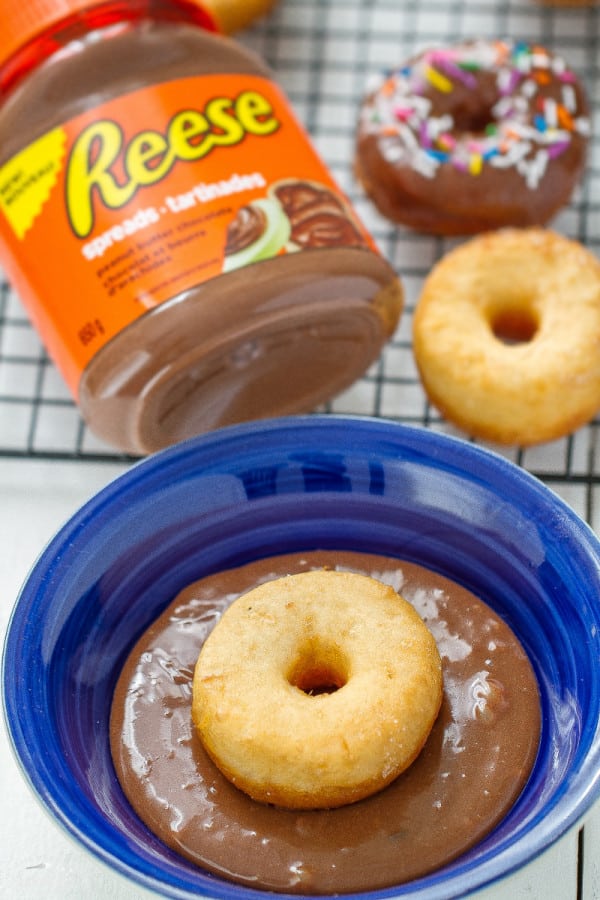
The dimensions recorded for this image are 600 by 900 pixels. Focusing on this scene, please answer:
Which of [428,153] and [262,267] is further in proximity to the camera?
[428,153]

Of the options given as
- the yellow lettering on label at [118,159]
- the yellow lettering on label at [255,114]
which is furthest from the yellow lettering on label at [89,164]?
the yellow lettering on label at [255,114]

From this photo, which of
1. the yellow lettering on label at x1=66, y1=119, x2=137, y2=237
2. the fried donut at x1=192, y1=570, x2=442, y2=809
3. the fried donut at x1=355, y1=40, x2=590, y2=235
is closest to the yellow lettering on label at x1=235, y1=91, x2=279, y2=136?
the yellow lettering on label at x1=66, y1=119, x2=137, y2=237

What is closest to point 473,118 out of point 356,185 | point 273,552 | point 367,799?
point 356,185

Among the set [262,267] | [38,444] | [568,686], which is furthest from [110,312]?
[568,686]

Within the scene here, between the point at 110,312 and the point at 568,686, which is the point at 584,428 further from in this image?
the point at 110,312

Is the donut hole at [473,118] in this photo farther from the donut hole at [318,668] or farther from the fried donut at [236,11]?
the donut hole at [318,668]

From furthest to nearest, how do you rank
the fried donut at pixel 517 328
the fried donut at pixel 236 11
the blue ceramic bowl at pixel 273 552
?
the fried donut at pixel 236 11, the fried donut at pixel 517 328, the blue ceramic bowl at pixel 273 552
